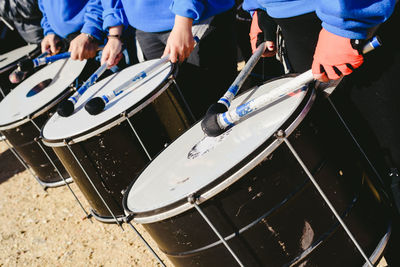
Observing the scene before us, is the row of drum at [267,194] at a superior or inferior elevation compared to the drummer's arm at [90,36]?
inferior

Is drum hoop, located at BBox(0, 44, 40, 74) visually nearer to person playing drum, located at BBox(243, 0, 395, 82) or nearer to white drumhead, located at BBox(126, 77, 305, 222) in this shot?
white drumhead, located at BBox(126, 77, 305, 222)

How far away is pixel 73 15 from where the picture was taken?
3479mm

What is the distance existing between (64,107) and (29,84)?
1.39m

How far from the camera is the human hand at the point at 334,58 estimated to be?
123 centimetres

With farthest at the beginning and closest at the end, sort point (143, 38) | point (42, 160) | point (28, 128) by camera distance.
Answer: point (42, 160) → point (28, 128) → point (143, 38)

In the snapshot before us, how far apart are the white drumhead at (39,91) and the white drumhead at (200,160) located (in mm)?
1687

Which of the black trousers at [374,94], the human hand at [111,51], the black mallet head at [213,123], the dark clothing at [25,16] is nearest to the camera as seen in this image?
the black trousers at [374,94]

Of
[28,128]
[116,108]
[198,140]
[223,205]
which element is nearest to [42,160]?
[28,128]

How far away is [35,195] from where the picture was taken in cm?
379

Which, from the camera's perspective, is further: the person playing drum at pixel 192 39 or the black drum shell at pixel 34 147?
the black drum shell at pixel 34 147

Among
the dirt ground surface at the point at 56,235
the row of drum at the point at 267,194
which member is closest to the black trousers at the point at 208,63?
the row of drum at the point at 267,194

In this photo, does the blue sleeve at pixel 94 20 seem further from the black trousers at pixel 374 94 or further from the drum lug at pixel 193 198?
the drum lug at pixel 193 198

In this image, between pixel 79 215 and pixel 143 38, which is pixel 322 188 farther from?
pixel 79 215

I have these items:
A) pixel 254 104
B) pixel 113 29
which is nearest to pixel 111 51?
pixel 113 29
